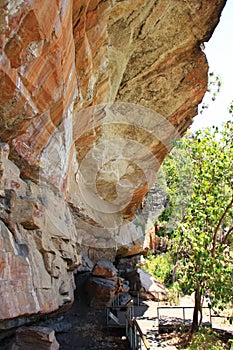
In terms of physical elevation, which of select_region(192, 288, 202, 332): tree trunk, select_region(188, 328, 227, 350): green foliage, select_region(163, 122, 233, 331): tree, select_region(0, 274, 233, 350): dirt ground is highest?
select_region(163, 122, 233, 331): tree

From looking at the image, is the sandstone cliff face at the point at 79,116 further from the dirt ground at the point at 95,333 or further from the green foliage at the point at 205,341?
the green foliage at the point at 205,341

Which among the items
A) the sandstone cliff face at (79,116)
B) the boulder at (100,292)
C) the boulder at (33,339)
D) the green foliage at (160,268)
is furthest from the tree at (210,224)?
the green foliage at (160,268)

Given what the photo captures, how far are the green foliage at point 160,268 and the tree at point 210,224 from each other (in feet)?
31.2

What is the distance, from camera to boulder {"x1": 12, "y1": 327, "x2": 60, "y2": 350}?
659 centimetres

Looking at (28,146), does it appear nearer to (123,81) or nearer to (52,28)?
(52,28)

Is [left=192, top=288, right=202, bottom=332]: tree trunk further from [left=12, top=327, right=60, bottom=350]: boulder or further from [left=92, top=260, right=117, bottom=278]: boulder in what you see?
[left=12, top=327, right=60, bottom=350]: boulder

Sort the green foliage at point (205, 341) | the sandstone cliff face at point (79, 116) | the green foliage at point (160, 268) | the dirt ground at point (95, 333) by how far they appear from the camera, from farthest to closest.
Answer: the green foliage at point (160, 268) < the dirt ground at point (95, 333) < the green foliage at point (205, 341) < the sandstone cliff face at point (79, 116)

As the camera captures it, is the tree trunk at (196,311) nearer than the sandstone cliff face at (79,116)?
No

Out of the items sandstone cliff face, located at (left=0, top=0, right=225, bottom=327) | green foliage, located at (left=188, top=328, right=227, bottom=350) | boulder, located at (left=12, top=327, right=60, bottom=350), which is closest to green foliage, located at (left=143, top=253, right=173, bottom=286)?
sandstone cliff face, located at (left=0, top=0, right=225, bottom=327)

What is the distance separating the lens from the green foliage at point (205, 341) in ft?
28.7

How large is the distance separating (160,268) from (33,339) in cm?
1469

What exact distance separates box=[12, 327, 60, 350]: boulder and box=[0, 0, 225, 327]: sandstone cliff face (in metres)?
0.68

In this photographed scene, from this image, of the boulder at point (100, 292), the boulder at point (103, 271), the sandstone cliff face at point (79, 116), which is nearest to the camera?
the sandstone cliff face at point (79, 116)

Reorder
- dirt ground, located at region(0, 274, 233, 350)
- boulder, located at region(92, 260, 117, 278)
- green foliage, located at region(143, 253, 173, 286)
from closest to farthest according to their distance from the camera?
dirt ground, located at region(0, 274, 233, 350)
boulder, located at region(92, 260, 117, 278)
green foliage, located at region(143, 253, 173, 286)
